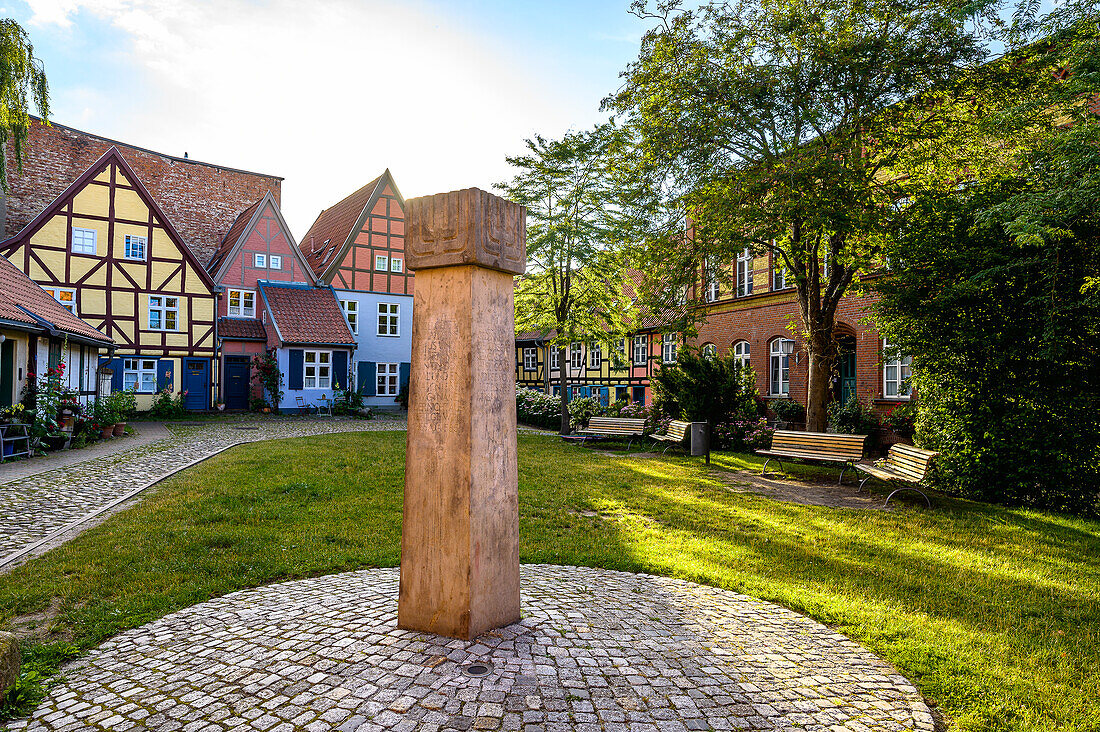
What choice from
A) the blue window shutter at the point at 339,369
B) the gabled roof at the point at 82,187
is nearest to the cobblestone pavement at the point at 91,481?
the blue window shutter at the point at 339,369

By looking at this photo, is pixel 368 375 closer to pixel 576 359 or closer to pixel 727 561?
pixel 576 359

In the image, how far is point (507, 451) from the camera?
390cm

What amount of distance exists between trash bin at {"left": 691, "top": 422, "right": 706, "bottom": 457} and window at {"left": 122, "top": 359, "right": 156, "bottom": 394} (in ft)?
67.9

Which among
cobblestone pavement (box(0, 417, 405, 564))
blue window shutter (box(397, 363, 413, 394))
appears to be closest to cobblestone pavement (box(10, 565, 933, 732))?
cobblestone pavement (box(0, 417, 405, 564))

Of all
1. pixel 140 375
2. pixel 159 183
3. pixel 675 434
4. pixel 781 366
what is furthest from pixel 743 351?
pixel 159 183

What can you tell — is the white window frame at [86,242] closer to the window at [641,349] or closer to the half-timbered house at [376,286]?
the half-timbered house at [376,286]

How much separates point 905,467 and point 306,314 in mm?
23717

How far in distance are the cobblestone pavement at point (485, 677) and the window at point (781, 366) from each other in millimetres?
15755

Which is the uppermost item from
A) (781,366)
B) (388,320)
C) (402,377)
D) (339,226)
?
(339,226)

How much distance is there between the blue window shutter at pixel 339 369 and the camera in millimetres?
26391

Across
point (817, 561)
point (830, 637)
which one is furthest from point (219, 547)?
point (817, 561)

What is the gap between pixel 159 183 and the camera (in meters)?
30.5

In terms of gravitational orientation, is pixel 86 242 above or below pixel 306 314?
above

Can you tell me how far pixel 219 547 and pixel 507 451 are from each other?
3691 mm
